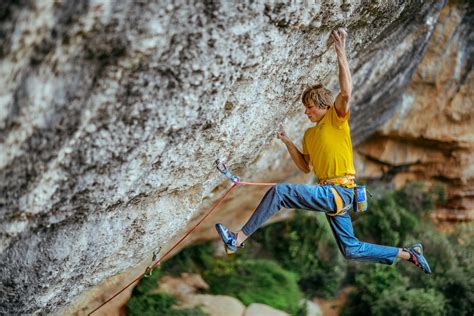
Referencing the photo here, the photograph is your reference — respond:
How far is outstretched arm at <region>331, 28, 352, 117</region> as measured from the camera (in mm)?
5590

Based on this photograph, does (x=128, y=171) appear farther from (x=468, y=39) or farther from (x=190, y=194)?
(x=468, y=39)

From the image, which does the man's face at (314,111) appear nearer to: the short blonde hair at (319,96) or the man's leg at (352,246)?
the short blonde hair at (319,96)

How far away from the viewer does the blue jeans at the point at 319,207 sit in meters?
5.99

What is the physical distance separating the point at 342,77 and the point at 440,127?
8.43 metres

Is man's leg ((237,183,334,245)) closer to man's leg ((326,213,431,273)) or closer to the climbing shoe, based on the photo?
the climbing shoe

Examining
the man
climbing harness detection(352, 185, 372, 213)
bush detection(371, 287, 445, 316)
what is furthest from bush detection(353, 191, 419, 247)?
climbing harness detection(352, 185, 372, 213)

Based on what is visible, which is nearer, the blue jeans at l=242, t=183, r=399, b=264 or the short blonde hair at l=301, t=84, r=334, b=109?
the blue jeans at l=242, t=183, r=399, b=264

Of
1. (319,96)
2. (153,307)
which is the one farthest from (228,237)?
(153,307)

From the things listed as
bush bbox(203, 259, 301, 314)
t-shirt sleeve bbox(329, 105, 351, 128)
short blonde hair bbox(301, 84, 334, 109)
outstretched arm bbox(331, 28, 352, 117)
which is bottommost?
bush bbox(203, 259, 301, 314)

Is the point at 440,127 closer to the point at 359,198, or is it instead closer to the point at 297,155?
the point at 297,155

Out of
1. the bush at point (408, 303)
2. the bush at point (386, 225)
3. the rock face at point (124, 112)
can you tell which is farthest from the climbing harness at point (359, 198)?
the bush at point (386, 225)

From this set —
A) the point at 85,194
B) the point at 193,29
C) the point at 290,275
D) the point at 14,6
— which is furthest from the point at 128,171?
the point at 290,275

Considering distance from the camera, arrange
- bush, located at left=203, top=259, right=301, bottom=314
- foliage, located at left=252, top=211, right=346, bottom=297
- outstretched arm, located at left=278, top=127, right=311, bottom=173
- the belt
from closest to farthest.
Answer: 1. the belt
2. outstretched arm, located at left=278, top=127, right=311, bottom=173
3. bush, located at left=203, top=259, right=301, bottom=314
4. foliage, located at left=252, top=211, right=346, bottom=297

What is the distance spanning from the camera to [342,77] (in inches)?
220
